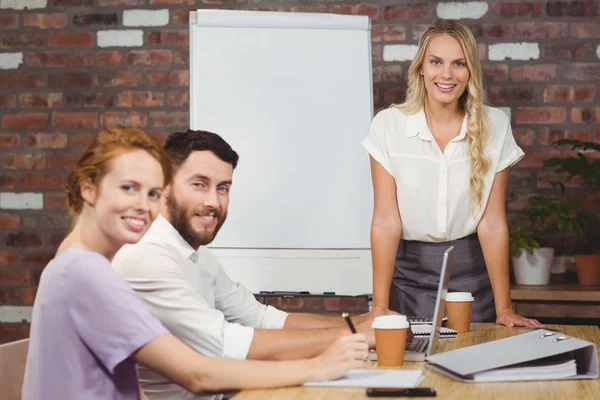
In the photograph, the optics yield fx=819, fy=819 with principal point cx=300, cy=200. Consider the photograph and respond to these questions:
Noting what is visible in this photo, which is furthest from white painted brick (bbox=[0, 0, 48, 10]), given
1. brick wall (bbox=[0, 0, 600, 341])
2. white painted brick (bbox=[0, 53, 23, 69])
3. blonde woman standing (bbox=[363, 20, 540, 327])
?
blonde woman standing (bbox=[363, 20, 540, 327])

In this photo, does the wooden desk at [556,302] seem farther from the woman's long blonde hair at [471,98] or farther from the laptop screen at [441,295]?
the laptop screen at [441,295]

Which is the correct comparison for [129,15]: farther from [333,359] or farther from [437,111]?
[333,359]

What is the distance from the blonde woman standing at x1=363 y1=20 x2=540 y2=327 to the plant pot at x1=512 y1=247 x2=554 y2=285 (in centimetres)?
81

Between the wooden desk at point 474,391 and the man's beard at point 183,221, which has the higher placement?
the man's beard at point 183,221

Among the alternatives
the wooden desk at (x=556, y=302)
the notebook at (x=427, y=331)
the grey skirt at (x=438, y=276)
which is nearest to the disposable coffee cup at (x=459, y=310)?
the notebook at (x=427, y=331)

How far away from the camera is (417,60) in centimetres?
251

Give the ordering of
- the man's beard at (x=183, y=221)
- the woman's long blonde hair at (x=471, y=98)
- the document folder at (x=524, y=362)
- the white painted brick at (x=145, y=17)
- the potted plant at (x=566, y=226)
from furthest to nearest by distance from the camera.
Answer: the white painted brick at (x=145, y=17) → the potted plant at (x=566, y=226) → the woman's long blonde hair at (x=471, y=98) → the man's beard at (x=183, y=221) → the document folder at (x=524, y=362)

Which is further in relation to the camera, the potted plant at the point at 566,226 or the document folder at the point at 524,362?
the potted plant at the point at 566,226

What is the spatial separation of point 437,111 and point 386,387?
1.31 metres

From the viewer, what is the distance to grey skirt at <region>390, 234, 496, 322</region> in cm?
243

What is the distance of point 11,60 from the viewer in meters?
3.64

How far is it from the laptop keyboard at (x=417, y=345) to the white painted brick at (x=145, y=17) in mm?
2234

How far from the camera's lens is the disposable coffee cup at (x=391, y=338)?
1553 mm

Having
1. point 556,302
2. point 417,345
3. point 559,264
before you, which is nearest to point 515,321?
point 417,345
